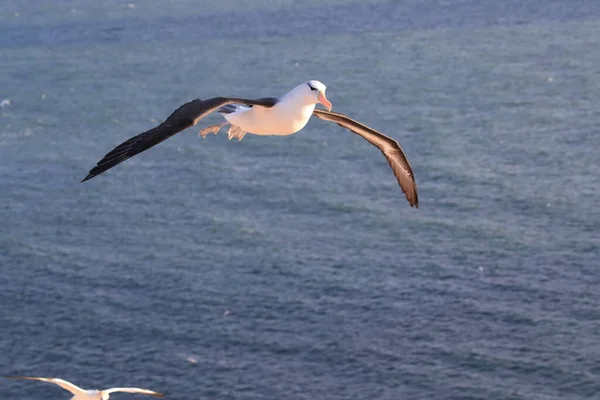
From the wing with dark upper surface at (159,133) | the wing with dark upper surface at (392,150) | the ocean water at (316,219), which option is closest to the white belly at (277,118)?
the wing with dark upper surface at (159,133)

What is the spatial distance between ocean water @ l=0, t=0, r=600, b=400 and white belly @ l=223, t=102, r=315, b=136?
55.4 feet

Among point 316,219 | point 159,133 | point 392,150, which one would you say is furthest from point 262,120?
point 316,219

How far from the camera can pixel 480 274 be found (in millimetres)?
37312

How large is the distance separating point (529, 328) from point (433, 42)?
24467 mm

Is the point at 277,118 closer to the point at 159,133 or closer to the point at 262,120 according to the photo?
the point at 262,120

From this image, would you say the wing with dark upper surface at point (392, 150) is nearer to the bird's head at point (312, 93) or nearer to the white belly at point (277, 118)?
the white belly at point (277, 118)

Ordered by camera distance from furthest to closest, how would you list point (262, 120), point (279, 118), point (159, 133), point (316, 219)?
point (316, 219) → point (262, 120) → point (279, 118) → point (159, 133)

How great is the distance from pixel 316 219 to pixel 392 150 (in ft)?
71.0

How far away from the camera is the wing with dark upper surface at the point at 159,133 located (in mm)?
13633

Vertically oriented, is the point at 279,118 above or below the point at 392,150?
above

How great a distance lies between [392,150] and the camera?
19.4 m

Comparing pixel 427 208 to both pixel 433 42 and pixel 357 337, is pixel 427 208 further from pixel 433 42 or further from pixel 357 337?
pixel 433 42

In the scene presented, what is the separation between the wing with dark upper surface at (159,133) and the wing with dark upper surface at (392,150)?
299cm

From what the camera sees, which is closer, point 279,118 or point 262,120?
point 279,118
